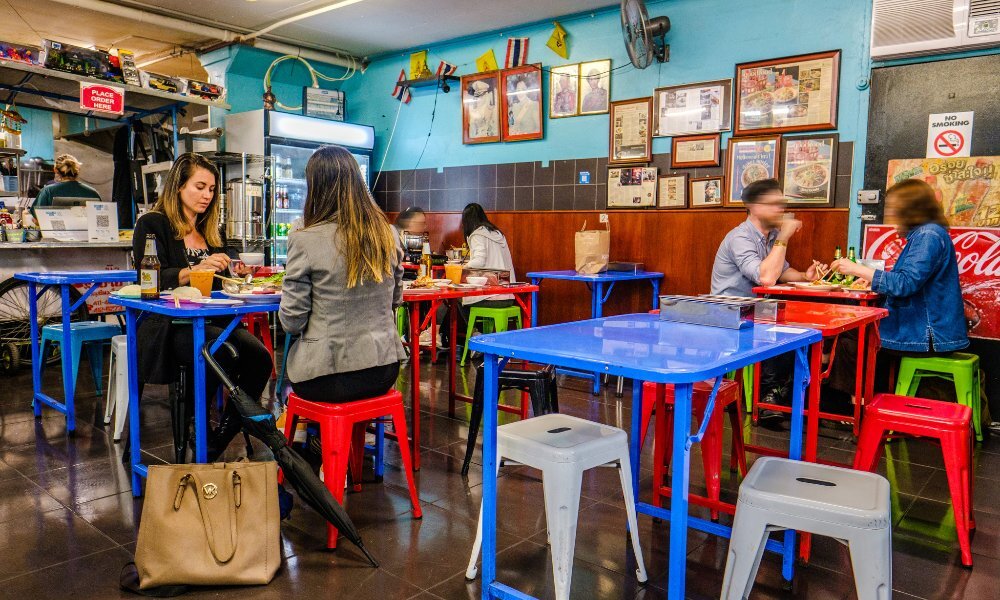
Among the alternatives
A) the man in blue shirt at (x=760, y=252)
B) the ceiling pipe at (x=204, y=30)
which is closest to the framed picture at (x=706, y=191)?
the man in blue shirt at (x=760, y=252)

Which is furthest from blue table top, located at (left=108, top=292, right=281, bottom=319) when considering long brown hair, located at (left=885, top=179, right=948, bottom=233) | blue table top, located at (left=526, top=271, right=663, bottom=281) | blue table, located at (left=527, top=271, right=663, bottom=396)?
long brown hair, located at (left=885, top=179, right=948, bottom=233)

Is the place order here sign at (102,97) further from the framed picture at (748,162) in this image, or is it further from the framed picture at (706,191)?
the framed picture at (748,162)

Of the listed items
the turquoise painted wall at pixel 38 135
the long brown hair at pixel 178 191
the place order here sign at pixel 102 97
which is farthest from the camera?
the turquoise painted wall at pixel 38 135

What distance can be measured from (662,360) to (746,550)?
1.90 ft

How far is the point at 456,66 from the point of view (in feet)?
23.9

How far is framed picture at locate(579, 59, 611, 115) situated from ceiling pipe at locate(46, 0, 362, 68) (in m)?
3.20

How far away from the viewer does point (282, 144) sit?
723cm

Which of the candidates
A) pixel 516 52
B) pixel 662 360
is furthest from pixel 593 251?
pixel 662 360

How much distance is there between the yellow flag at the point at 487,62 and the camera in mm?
6949

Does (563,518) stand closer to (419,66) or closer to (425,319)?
(425,319)

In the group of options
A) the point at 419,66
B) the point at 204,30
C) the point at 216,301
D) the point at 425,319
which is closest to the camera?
the point at 216,301

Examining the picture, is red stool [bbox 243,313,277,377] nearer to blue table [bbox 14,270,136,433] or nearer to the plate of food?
blue table [bbox 14,270,136,433]

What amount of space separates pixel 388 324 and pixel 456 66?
518 centimetres

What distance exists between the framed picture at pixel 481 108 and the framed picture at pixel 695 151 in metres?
1.97
